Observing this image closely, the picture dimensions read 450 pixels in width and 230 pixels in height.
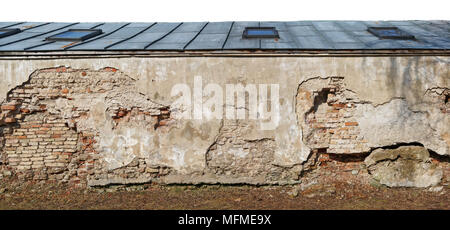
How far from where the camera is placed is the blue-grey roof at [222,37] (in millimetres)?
5133

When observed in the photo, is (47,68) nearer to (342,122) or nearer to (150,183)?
(150,183)

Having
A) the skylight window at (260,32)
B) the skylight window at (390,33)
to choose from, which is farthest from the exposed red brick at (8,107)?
the skylight window at (390,33)

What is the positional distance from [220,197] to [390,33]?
14.4 feet

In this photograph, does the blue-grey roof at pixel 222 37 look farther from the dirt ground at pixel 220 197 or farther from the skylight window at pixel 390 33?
the dirt ground at pixel 220 197

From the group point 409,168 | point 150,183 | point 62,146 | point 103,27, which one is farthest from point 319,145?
point 103,27

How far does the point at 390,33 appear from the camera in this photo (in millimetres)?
5973

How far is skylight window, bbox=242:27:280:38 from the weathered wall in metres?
1.07

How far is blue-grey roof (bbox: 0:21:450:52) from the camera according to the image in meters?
5.13

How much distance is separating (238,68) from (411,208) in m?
3.18

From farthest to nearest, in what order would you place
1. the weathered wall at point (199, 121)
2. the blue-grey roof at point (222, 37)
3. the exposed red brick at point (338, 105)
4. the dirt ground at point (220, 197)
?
1. the blue-grey roof at point (222, 37)
2. the exposed red brick at point (338, 105)
3. the weathered wall at point (199, 121)
4. the dirt ground at point (220, 197)

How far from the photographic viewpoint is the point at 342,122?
16.4ft

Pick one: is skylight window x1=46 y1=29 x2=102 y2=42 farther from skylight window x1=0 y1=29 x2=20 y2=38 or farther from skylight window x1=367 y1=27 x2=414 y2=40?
skylight window x1=367 y1=27 x2=414 y2=40

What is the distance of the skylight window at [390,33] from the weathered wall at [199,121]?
0.93 metres

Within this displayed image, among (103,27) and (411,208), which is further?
(103,27)
